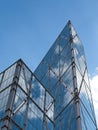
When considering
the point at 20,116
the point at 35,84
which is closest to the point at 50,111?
the point at 35,84

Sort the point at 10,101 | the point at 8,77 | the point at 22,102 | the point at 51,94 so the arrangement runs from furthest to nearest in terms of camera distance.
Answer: the point at 51,94
the point at 8,77
the point at 22,102
the point at 10,101

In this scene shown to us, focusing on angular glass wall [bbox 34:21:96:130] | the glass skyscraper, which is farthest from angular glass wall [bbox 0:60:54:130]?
angular glass wall [bbox 34:21:96:130]

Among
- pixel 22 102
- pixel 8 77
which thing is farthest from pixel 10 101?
pixel 8 77

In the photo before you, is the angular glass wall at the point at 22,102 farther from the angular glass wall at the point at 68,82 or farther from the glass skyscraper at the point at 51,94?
the angular glass wall at the point at 68,82

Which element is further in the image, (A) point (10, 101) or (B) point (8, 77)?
(B) point (8, 77)

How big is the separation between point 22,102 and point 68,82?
82.7 feet

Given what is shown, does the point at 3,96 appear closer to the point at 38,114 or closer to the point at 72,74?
the point at 38,114

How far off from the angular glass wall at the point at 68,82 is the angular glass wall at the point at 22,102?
8.14 meters

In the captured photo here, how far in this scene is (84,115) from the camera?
51.2 meters

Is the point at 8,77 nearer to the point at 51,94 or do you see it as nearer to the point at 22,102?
the point at 22,102

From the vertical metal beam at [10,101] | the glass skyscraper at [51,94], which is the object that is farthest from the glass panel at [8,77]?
the vertical metal beam at [10,101]

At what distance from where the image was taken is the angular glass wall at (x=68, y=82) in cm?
5066

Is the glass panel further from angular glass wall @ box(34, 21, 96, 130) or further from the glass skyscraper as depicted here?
angular glass wall @ box(34, 21, 96, 130)

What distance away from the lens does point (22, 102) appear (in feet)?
114
